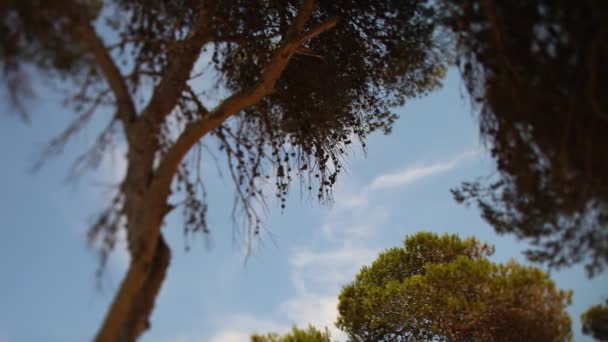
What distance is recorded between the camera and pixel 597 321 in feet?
19.6

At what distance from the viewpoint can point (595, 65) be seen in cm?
374

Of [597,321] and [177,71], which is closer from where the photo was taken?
[177,71]

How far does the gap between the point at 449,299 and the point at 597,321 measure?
1.91 m

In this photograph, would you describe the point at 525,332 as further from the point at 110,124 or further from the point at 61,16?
the point at 61,16

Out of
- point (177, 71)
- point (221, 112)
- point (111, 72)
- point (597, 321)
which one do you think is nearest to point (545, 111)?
point (221, 112)

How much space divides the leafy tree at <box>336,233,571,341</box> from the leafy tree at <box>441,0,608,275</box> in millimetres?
1972

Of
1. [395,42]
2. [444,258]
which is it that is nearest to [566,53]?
[395,42]

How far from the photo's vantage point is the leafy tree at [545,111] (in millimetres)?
3898

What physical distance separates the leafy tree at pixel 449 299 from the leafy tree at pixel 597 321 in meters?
0.21

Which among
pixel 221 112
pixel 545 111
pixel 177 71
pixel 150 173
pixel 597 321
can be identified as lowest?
pixel 597 321

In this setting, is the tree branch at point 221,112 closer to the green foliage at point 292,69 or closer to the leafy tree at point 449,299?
the green foliage at point 292,69

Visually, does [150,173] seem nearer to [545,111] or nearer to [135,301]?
[135,301]

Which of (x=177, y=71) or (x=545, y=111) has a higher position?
(x=177, y=71)

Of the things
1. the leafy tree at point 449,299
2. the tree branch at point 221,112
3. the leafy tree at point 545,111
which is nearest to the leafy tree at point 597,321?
the leafy tree at point 449,299
